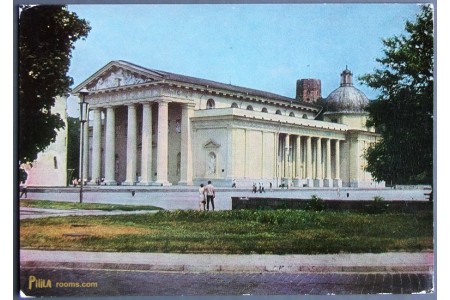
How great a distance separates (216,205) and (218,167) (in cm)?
156

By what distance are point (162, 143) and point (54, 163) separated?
324 centimetres

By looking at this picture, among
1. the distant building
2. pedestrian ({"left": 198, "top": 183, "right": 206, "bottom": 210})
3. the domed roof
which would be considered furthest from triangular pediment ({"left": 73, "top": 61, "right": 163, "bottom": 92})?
the domed roof

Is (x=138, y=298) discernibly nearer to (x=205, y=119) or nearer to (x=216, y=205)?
(x=216, y=205)

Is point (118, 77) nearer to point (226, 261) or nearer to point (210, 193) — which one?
point (210, 193)

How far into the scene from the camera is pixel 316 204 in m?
13.2

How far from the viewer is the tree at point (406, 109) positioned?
40.8ft

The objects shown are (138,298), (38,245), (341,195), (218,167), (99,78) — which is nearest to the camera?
(138,298)

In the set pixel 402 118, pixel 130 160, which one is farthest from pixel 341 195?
pixel 130 160

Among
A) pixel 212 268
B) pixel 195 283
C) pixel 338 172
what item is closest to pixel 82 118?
pixel 212 268

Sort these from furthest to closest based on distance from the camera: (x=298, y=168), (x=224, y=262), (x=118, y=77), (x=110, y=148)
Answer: (x=298, y=168) < (x=110, y=148) < (x=118, y=77) < (x=224, y=262)

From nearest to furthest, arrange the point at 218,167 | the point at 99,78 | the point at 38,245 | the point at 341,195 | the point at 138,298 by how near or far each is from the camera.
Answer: the point at 138,298
the point at 38,245
the point at 99,78
the point at 341,195
the point at 218,167

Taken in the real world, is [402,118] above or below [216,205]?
above

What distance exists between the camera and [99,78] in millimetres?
12773

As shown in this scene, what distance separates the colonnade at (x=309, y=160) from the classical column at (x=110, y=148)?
4.05m
